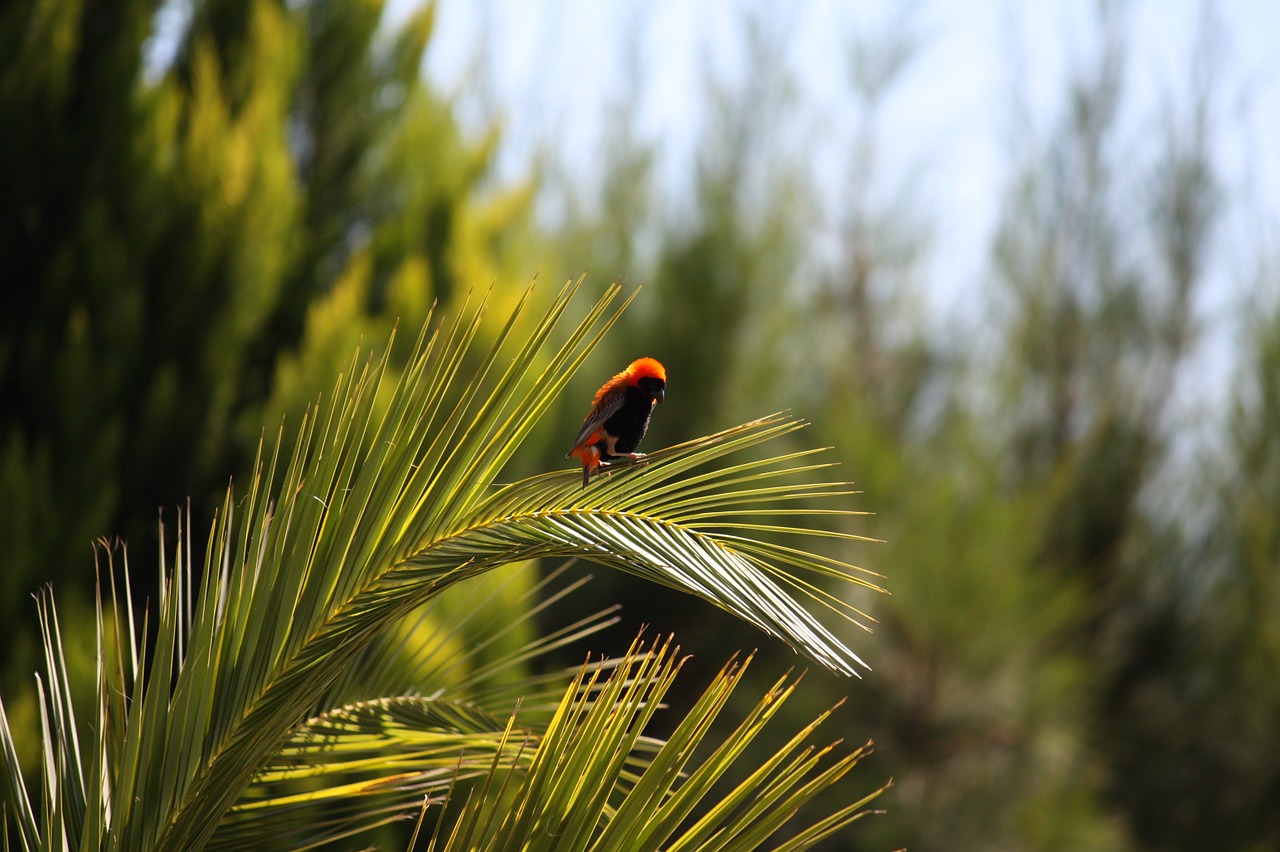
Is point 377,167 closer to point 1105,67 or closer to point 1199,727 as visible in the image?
point 1105,67

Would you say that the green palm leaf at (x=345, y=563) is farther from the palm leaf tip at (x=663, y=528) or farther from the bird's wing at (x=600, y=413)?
the bird's wing at (x=600, y=413)

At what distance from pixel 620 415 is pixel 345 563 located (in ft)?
2.28

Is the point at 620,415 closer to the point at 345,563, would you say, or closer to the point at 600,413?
the point at 600,413

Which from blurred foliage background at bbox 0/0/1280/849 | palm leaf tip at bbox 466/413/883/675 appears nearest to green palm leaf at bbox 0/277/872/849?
palm leaf tip at bbox 466/413/883/675

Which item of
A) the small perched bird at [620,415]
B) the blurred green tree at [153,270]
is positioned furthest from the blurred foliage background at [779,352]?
the small perched bird at [620,415]

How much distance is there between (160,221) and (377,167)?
138 centimetres

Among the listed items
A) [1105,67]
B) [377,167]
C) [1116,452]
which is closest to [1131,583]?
[1116,452]

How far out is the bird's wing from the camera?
203 cm

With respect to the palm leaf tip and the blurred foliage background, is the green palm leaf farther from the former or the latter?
the blurred foliage background

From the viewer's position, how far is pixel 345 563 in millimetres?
1566

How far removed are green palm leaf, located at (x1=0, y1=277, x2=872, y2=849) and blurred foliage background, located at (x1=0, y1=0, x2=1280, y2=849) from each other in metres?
2.39

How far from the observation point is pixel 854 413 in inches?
295

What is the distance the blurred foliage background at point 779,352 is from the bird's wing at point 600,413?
2.12 meters

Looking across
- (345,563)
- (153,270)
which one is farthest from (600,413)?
(153,270)
